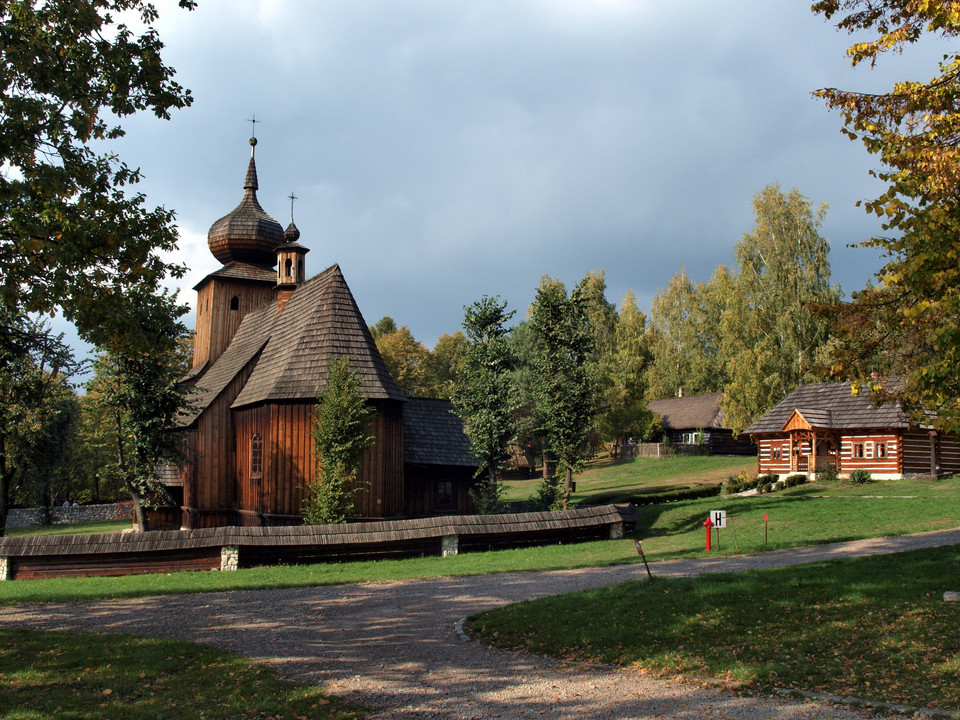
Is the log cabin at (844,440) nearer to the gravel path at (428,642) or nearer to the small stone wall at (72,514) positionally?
the gravel path at (428,642)

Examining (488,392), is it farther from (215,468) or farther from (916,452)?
(916,452)

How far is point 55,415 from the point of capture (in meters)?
43.0

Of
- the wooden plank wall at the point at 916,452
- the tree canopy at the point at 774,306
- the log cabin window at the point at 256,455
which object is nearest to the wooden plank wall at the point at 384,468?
the log cabin window at the point at 256,455

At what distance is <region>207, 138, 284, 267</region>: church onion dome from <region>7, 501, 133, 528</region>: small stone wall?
17827mm

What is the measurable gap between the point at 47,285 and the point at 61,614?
620 cm

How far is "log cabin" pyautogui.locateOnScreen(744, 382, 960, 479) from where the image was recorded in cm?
3544

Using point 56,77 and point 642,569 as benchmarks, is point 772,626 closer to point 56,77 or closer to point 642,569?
point 642,569

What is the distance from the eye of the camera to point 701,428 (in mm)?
60031

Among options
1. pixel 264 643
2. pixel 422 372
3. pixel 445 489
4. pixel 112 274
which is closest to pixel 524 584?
pixel 264 643

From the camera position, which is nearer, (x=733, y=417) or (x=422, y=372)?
(x=733, y=417)

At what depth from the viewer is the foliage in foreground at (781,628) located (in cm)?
827

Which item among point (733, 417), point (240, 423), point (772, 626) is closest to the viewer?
point (772, 626)

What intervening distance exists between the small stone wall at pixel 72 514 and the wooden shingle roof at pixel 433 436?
24.5m

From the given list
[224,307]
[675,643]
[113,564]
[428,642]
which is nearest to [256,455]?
[113,564]
